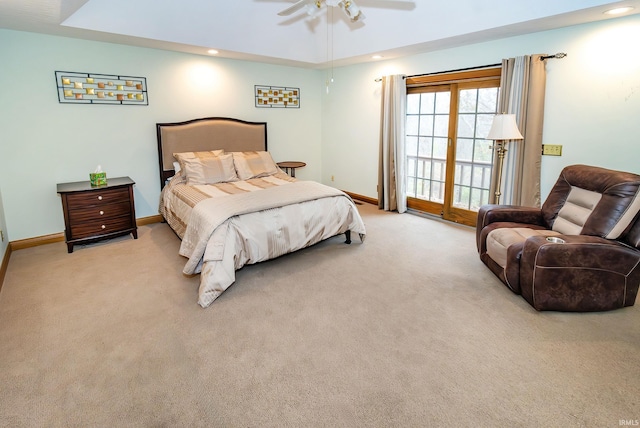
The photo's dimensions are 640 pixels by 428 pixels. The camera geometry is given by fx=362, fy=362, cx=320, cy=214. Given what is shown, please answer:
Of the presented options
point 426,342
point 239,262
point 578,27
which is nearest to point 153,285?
point 239,262

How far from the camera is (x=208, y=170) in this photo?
471cm

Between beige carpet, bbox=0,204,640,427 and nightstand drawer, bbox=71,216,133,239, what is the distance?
508mm

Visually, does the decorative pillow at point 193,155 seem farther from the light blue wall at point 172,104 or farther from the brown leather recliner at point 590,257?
the brown leather recliner at point 590,257

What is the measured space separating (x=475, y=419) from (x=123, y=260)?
3.55 m

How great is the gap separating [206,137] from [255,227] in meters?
2.52

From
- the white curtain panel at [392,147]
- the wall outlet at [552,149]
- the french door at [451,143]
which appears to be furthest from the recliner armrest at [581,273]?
the white curtain panel at [392,147]

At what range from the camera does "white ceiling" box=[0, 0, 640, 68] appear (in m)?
3.42

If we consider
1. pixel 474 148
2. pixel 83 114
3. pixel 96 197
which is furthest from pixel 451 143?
pixel 83 114

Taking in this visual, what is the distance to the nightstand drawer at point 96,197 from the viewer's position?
12.9 feet

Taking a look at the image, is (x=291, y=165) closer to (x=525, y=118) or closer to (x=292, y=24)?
(x=292, y=24)

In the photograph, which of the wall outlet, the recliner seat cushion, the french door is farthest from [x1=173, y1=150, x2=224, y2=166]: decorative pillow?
the wall outlet

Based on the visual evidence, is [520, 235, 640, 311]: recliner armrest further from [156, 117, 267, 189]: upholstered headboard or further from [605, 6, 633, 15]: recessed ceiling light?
[156, 117, 267, 189]: upholstered headboard

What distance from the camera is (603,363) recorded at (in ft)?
7.27

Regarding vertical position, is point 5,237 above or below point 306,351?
above
